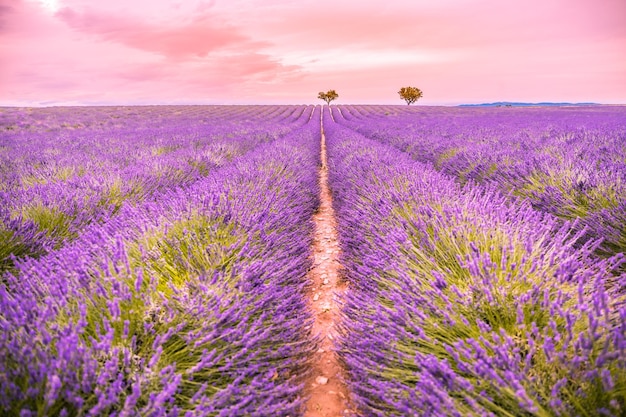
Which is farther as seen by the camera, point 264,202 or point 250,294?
point 264,202

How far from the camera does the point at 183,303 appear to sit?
4.67 feet

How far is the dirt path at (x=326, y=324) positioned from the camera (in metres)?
1.75

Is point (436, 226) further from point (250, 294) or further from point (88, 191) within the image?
point (88, 191)

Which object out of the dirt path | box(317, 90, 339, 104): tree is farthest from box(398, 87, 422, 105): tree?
the dirt path

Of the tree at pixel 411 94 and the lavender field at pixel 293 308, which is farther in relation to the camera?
the tree at pixel 411 94

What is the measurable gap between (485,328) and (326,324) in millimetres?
1389

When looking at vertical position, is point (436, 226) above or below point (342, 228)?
above

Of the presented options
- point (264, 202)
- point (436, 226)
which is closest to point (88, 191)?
point (264, 202)

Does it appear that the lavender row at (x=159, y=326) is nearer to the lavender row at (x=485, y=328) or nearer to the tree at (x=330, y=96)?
the lavender row at (x=485, y=328)

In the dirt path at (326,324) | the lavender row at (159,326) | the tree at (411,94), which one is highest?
the tree at (411,94)

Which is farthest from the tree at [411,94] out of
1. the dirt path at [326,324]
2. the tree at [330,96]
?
the dirt path at [326,324]

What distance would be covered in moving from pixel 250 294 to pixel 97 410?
82cm

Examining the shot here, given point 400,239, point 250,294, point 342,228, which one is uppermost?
point 400,239

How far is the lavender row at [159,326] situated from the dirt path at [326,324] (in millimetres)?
198
